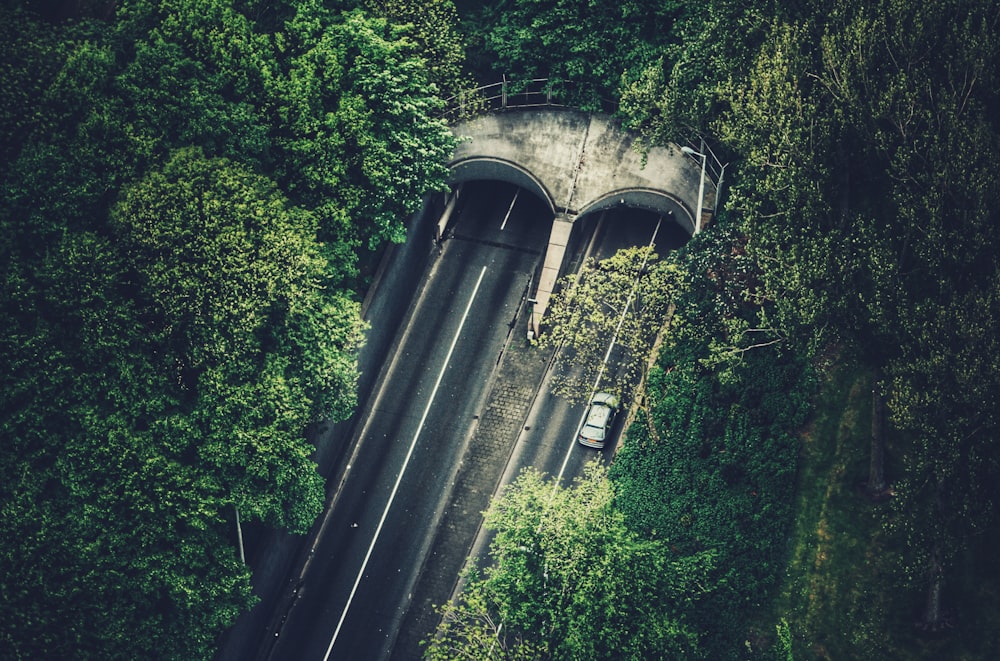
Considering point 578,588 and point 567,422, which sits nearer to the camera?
point 578,588

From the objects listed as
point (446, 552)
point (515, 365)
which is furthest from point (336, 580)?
point (515, 365)

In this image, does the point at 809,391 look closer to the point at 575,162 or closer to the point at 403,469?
the point at 575,162

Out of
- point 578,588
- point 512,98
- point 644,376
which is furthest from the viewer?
point 512,98

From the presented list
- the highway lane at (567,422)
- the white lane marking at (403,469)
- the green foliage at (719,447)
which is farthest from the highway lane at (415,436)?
the green foliage at (719,447)

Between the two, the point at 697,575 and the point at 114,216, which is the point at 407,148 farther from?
the point at 697,575

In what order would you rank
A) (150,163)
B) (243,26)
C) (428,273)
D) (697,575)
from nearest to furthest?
(697,575) < (150,163) < (243,26) < (428,273)

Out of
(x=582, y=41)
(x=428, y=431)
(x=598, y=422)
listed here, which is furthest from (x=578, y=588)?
(x=582, y=41)

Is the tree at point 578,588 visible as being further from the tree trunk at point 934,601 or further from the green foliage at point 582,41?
the green foliage at point 582,41
